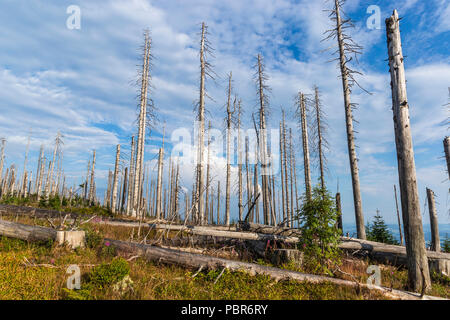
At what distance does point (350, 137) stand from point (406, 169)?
25.7ft

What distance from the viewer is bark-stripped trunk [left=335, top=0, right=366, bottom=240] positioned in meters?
13.0

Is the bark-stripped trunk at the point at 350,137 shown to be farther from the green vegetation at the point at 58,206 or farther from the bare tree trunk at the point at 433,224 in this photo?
the green vegetation at the point at 58,206

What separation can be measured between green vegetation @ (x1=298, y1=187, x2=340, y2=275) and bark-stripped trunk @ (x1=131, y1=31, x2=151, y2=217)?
16246mm

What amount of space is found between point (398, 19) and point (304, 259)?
24.7ft

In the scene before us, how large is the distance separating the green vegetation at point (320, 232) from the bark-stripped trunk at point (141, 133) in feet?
53.3

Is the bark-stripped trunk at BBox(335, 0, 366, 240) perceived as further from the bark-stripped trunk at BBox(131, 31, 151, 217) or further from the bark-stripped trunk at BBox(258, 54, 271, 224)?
the bark-stripped trunk at BBox(131, 31, 151, 217)

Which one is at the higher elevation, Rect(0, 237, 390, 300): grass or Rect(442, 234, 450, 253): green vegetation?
Rect(0, 237, 390, 300): grass

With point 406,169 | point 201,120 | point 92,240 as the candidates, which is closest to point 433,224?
point 406,169

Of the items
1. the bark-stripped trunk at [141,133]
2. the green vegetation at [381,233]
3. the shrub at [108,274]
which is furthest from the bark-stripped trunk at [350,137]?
the bark-stripped trunk at [141,133]

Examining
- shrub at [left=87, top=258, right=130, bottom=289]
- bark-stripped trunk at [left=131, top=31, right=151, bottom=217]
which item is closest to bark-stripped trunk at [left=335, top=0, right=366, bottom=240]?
shrub at [left=87, top=258, right=130, bottom=289]

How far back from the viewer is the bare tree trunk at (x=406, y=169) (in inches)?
247

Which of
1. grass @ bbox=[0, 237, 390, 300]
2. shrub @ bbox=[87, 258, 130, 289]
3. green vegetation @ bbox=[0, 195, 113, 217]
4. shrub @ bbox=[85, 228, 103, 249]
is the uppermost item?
green vegetation @ bbox=[0, 195, 113, 217]
